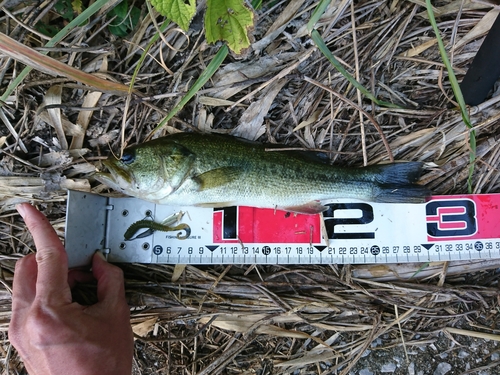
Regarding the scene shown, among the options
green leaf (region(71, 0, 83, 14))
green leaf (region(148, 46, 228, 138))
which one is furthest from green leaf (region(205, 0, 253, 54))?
green leaf (region(71, 0, 83, 14))

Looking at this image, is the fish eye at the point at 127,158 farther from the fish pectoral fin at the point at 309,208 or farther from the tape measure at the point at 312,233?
the fish pectoral fin at the point at 309,208

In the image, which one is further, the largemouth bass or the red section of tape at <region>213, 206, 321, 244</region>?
the red section of tape at <region>213, 206, 321, 244</region>

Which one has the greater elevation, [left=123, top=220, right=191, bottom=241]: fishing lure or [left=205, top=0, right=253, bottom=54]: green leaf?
[left=205, top=0, right=253, bottom=54]: green leaf

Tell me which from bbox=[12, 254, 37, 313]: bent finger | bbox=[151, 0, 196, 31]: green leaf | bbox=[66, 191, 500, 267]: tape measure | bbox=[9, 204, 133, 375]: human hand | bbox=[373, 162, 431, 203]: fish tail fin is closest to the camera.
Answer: bbox=[151, 0, 196, 31]: green leaf

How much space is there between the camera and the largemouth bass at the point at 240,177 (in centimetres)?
289

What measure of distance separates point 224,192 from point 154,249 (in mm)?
830

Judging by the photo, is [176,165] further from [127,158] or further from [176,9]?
[176,9]

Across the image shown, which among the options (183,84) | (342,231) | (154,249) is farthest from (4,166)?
(342,231)

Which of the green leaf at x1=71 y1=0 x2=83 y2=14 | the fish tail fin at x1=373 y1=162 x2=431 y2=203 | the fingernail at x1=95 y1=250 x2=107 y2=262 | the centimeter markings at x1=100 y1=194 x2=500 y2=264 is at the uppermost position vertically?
the green leaf at x1=71 y1=0 x2=83 y2=14

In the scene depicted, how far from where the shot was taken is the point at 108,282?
2963 millimetres

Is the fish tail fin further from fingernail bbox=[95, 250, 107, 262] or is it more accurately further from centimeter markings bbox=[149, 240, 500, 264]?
fingernail bbox=[95, 250, 107, 262]

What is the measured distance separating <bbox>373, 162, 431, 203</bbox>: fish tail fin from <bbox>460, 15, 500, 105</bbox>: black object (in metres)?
0.69

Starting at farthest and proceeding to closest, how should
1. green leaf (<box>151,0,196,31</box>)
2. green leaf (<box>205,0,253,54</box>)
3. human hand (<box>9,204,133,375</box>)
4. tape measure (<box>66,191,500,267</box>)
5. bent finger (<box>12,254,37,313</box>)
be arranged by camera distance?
tape measure (<box>66,191,500,267</box>) → bent finger (<box>12,254,37,313</box>) → human hand (<box>9,204,133,375</box>) → green leaf (<box>205,0,253,54</box>) → green leaf (<box>151,0,196,31</box>)

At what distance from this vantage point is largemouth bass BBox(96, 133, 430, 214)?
2891mm
